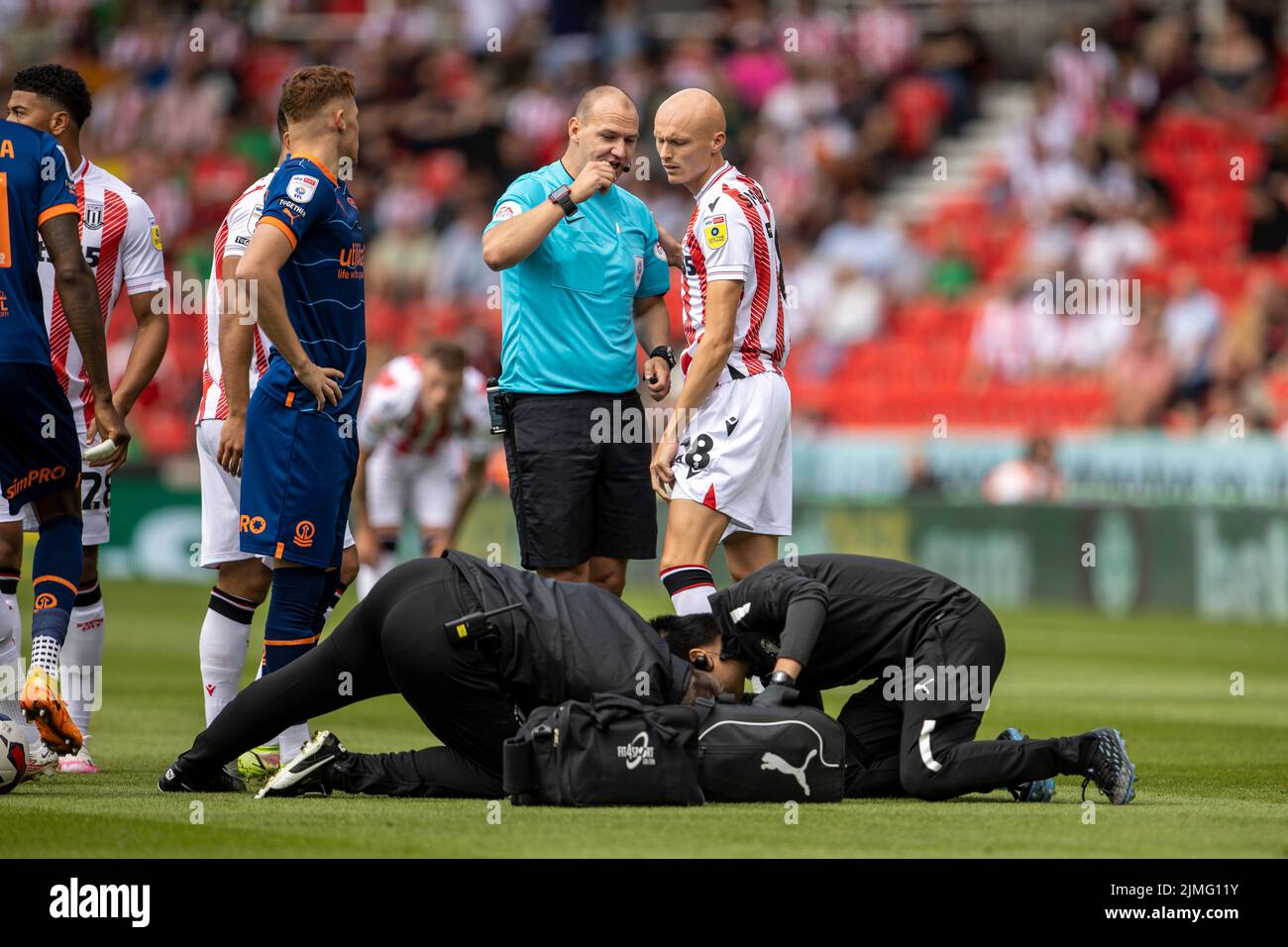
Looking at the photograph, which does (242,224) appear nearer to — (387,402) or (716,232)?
(716,232)

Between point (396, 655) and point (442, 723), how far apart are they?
0.34m

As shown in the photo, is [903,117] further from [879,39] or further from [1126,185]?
[1126,185]

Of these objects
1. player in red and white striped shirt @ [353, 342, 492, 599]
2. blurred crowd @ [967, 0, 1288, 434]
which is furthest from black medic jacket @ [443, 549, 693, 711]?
blurred crowd @ [967, 0, 1288, 434]

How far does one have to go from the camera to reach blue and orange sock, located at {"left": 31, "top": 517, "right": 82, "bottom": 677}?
739 cm

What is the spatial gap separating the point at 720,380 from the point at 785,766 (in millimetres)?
2065

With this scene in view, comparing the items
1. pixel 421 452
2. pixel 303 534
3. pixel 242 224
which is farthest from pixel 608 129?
pixel 421 452

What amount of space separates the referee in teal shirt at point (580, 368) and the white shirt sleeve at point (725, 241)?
15.5 inches

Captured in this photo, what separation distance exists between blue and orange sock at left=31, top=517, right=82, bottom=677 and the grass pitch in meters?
0.53

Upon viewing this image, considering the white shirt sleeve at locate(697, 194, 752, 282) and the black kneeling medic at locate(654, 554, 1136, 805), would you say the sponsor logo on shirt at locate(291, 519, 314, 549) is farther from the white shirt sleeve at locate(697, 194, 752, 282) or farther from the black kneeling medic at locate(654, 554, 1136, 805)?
the white shirt sleeve at locate(697, 194, 752, 282)

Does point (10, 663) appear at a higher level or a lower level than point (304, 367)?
lower

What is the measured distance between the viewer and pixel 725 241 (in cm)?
811

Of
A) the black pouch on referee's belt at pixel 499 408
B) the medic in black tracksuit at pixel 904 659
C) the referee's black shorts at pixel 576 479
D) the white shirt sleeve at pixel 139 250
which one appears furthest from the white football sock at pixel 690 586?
the white shirt sleeve at pixel 139 250

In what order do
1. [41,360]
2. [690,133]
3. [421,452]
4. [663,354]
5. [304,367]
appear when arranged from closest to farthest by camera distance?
[304,367] → [41,360] → [690,133] → [663,354] → [421,452]

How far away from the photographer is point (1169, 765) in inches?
341
